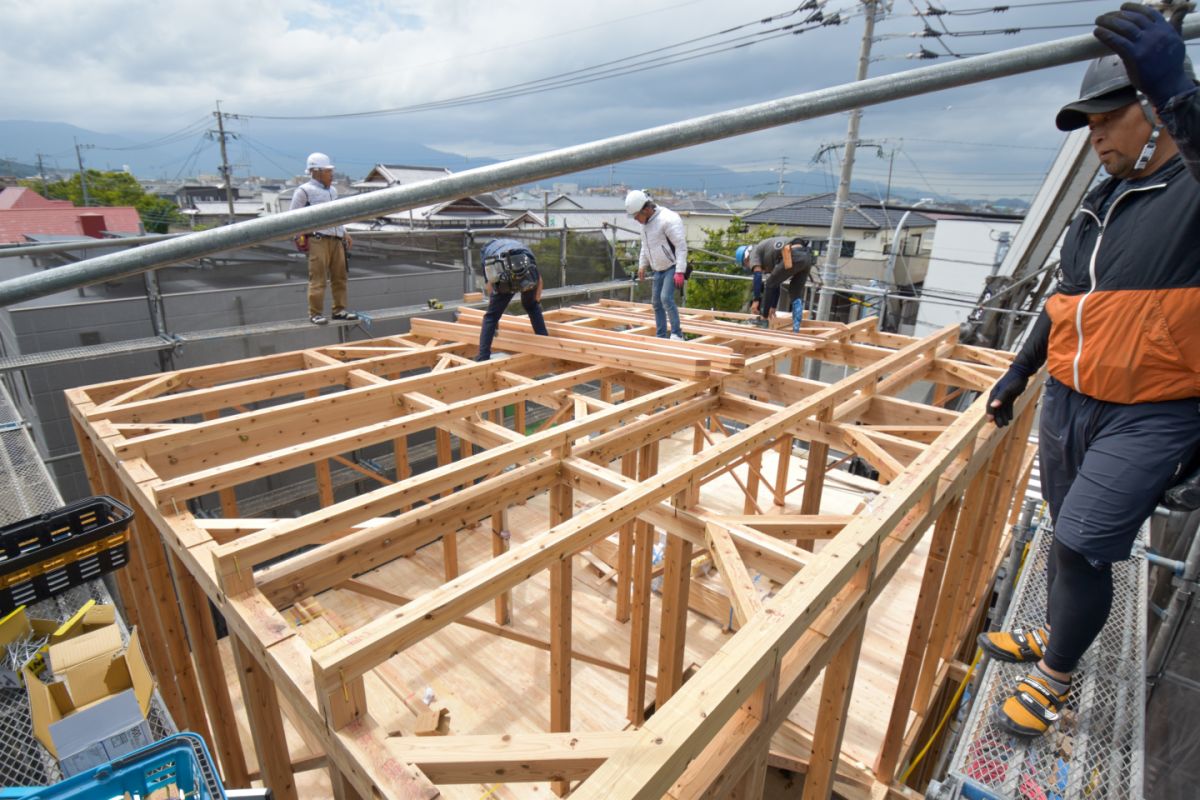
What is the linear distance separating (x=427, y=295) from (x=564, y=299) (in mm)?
3498

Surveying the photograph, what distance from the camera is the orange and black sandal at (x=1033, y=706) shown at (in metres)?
2.76

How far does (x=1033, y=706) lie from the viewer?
9.19 feet

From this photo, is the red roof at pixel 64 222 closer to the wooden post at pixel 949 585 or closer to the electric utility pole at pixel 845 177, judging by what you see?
the electric utility pole at pixel 845 177

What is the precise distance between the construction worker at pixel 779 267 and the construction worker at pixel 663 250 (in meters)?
1.41

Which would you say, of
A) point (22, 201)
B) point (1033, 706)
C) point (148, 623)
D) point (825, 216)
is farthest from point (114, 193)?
point (1033, 706)

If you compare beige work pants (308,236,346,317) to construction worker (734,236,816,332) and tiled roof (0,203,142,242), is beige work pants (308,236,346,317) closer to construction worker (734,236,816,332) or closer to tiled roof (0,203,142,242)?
construction worker (734,236,816,332)

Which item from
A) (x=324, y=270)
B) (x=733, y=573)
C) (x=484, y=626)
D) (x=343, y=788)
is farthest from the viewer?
(x=324, y=270)

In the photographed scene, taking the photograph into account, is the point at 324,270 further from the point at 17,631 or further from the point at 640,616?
the point at 640,616

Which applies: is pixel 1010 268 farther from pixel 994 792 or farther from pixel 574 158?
pixel 574 158

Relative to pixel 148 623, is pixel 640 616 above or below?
above

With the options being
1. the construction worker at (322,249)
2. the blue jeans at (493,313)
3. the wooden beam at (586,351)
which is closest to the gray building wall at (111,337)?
the construction worker at (322,249)

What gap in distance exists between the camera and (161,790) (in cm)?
208

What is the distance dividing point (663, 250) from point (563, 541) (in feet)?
17.0

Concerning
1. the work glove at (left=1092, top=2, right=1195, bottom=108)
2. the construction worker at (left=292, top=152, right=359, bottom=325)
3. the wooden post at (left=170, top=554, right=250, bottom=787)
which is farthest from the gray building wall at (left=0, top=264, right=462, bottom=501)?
the work glove at (left=1092, top=2, right=1195, bottom=108)
